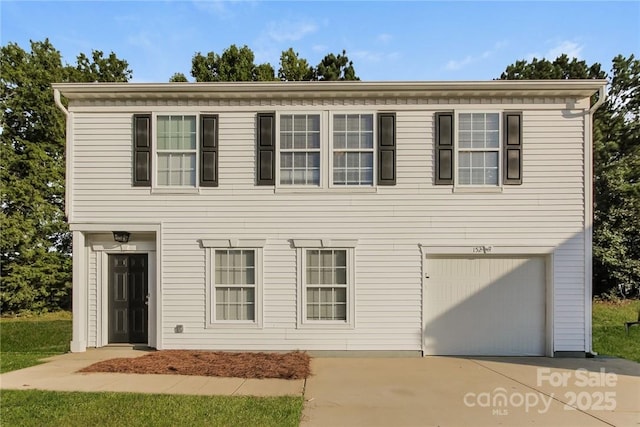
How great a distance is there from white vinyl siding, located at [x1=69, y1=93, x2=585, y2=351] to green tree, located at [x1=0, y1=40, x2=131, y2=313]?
32.7 feet

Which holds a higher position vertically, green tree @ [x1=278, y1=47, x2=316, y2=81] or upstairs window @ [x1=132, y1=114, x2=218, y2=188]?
green tree @ [x1=278, y1=47, x2=316, y2=81]

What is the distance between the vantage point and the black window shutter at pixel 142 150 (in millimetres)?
7848

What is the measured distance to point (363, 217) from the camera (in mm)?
7754

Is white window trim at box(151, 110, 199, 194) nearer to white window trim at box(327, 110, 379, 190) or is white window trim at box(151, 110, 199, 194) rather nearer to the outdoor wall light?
the outdoor wall light

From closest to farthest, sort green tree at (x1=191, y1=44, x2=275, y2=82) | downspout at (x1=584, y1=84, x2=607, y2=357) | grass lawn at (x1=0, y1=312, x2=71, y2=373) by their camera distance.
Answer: grass lawn at (x1=0, y1=312, x2=71, y2=373)
downspout at (x1=584, y1=84, x2=607, y2=357)
green tree at (x1=191, y1=44, x2=275, y2=82)

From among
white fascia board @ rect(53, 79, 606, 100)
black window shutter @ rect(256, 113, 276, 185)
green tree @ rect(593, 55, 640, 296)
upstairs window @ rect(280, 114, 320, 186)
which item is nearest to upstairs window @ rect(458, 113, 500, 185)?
white fascia board @ rect(53, 79, 606, 100)

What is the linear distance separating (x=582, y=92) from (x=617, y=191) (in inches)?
371

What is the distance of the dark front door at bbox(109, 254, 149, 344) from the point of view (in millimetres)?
8094

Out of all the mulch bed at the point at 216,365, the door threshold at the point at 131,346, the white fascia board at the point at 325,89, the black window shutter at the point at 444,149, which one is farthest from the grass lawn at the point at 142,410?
the white fascia board at the point at 325,89

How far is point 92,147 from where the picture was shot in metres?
7.92

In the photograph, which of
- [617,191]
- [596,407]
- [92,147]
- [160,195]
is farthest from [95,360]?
[617,191]

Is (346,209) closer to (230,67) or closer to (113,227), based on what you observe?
(113,227)

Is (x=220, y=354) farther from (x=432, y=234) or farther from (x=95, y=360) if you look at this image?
(x=432, y=234)

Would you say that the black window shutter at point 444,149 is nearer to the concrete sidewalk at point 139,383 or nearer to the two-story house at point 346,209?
the two-story house at point 346,209
